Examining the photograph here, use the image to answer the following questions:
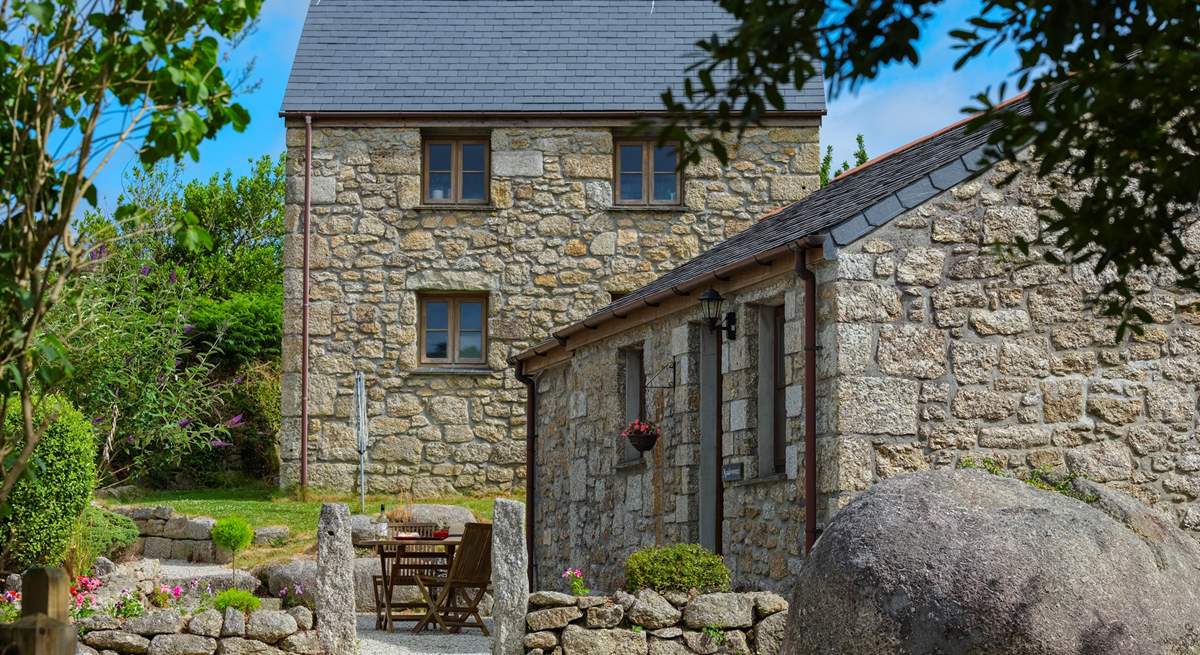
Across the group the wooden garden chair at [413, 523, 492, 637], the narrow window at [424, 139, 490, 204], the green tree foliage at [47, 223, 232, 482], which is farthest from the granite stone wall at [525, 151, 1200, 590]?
the green tree foliage at [47, 223, 232, 482]

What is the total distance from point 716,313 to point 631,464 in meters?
2.55

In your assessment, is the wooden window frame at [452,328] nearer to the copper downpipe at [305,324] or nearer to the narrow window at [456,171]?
the narrow window at [456,171]

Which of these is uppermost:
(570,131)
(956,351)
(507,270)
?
(570,131)

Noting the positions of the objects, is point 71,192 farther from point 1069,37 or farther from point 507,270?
point 507,270

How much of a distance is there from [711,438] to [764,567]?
5.52ft

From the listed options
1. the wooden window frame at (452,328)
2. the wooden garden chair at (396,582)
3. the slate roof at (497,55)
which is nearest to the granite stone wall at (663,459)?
the wooden garden chair at (396,582)

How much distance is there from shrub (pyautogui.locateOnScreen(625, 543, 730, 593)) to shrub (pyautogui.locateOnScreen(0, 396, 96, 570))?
592 cm

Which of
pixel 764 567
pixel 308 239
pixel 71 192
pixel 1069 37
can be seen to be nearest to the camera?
pixel 1069 37

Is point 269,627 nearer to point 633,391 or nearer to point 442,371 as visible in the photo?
point 633,391

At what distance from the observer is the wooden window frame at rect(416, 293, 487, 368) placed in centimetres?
2098

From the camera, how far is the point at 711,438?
13320 millimetres

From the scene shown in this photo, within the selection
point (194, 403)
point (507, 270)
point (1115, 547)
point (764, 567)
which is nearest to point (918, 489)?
point (1115, 547)

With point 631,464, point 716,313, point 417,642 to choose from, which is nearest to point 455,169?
point 631,464

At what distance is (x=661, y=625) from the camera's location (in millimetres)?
10859
